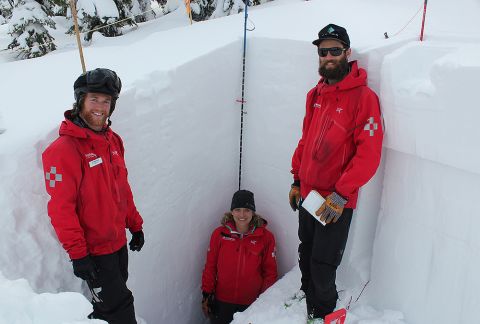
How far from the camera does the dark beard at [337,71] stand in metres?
3.12

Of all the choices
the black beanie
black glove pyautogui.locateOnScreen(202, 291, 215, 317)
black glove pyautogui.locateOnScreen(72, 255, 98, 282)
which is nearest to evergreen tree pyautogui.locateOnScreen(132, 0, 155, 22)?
the black beanie

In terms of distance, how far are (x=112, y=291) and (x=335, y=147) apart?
1907 millimetres

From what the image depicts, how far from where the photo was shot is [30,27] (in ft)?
25.5

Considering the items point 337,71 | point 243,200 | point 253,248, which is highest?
point 337,71

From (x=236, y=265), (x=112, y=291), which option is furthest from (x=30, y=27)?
(x=112, y=291)

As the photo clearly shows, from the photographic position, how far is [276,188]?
492 cm

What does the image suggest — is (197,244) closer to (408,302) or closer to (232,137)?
(232,137)

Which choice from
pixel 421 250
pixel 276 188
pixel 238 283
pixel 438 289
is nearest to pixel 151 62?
pixel 276 188

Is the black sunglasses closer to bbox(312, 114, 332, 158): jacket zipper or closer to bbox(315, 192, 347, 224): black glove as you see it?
bbox(312, 114, 332, 158): jacket zipper

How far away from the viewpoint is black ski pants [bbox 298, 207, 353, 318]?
10.9 ft

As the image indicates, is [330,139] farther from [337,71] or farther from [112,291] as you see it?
[112,291]

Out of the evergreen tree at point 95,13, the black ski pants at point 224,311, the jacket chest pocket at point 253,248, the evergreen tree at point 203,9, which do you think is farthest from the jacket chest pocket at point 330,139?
the evergreen tree at point 203,9

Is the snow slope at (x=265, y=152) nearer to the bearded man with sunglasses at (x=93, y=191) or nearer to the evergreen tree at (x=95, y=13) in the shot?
the bearded man with sunglasses at (x=93, y=191)

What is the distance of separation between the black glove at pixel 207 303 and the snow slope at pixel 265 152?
229 millimetres
